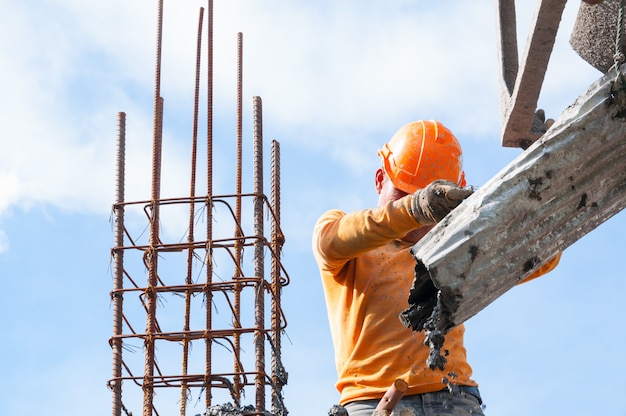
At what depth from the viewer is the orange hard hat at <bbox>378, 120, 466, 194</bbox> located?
6844 mm

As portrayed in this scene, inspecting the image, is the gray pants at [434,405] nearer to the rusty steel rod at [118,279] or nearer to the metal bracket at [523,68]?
the metal bracket at [523,68]

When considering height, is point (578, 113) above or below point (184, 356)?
below

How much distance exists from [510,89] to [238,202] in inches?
353

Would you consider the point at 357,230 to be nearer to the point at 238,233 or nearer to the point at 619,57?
the point at 619,57

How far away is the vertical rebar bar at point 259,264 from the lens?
1323 cm

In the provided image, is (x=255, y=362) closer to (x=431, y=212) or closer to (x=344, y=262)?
(x=344, y=262)

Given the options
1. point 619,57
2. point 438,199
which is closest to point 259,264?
point 438,199

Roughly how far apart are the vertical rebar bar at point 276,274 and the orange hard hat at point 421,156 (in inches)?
260

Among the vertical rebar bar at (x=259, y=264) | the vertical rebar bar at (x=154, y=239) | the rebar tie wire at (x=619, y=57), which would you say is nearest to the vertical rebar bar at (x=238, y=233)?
the vertical rebar bar at (x=259, y=264)

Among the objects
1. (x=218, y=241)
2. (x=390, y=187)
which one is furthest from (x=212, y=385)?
(x=390, y=187)

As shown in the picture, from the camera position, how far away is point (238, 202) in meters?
14.1

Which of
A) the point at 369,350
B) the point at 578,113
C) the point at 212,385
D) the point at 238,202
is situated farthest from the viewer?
the point at 238,202

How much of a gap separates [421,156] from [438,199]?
1.56m

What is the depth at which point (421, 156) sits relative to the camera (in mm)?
6922
